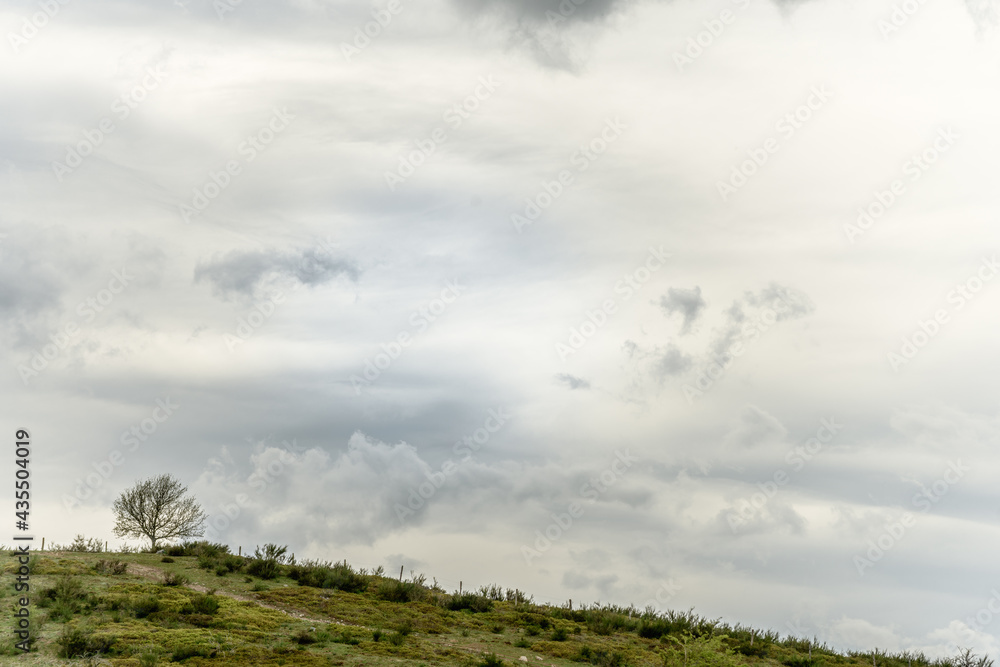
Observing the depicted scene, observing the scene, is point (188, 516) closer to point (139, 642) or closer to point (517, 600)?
point (517, 600)

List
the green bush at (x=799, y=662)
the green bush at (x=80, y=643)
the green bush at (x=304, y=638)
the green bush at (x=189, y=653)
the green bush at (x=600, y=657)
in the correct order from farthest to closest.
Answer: the green bush at (x=799, y=662) → the green bush at (x=600, y=657) → the green bush at (x=304, y=638) → the green bush at (x=189, y=653) → the green bush at (x=80, y=643)

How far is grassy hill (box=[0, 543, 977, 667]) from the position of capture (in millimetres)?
28125

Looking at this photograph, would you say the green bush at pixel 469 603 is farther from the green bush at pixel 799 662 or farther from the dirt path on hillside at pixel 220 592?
the green bush at pixel 799 662

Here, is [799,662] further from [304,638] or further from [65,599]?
[65,599]

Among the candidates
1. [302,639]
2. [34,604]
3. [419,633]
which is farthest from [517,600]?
[34,604]

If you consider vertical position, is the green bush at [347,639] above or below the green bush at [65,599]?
below

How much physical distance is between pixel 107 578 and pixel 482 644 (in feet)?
61.2

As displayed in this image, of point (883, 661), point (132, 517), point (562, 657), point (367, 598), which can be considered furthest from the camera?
point (132, 517)

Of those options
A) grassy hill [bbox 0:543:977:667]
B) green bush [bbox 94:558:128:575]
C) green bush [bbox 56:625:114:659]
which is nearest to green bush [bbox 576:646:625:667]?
grassy hill [bbox 0:543:977:667]

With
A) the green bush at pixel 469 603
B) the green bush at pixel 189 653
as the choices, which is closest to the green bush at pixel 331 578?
the green bush at pixel 469 603

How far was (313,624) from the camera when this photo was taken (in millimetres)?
34281

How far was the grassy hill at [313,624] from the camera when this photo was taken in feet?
92.3

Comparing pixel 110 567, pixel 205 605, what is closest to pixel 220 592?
pixel 110 567

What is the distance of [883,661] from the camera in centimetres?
4834
